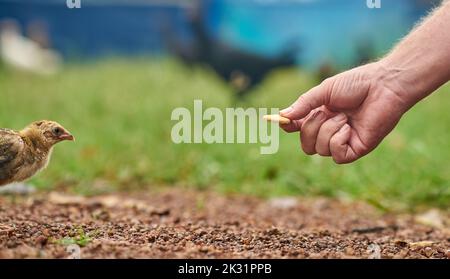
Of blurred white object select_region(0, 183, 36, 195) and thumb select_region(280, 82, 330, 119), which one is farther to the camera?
blurred white object select_region(0, 183, 36, 195)

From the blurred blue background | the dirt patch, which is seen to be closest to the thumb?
the dirt patch

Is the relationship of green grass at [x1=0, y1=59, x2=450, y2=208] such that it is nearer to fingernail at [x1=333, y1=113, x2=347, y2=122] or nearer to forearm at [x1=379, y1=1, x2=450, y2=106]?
fingernail at [x1=333, y1=113, x2=347, y2=122]

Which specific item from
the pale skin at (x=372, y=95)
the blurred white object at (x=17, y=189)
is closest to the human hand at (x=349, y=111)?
the pale skin at (x=372, y=95)

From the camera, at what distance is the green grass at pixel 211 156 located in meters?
4.59

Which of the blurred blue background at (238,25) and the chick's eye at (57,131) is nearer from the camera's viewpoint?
the chick's eye at (57,131)

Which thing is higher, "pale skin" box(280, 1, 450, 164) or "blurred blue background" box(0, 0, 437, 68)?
"blurred blue background" box(0, 0, 437, 68)

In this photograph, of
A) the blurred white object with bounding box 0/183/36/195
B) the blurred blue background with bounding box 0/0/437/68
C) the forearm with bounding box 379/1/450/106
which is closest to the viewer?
the forearm with bounding box 379/1/450/106

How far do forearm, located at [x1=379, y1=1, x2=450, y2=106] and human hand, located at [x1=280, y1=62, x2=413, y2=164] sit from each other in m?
0.02

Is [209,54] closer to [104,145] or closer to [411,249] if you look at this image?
[104,145]

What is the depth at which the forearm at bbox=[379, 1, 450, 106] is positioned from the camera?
2518 millimetres

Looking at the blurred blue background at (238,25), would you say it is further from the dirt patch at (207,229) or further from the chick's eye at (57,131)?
the chick's eye at (57,131)

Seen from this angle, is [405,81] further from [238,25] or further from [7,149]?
[238,25]
